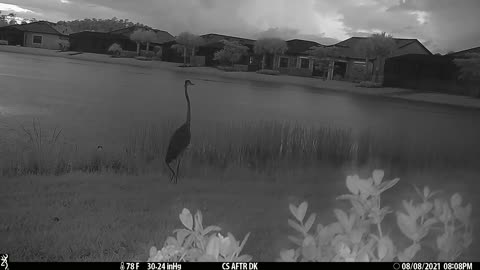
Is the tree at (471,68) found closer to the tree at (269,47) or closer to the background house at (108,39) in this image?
the tree at (269,47)

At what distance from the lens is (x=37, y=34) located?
113 inches

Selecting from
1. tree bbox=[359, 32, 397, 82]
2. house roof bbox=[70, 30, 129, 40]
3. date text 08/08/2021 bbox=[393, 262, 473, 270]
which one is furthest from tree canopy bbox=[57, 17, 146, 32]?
date text 08/08/2021 bbox=[393, 262, 473, 270]

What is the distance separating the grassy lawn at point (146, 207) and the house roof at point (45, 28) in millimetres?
960

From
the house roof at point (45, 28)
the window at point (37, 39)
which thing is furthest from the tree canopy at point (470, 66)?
the window at point (37, 39)

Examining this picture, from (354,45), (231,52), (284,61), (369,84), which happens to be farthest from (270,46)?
(369,84)

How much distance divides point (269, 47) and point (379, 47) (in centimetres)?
60

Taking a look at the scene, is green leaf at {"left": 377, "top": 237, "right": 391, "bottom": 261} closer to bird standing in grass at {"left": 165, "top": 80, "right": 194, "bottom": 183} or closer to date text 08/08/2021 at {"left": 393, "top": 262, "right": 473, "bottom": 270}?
date text 08/08/2021 at {"left": 393, "top": 262, "right": 473, "bottom": 270}

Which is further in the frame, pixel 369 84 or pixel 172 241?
pixel 369 84

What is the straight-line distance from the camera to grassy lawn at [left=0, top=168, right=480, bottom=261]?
2.26 meters

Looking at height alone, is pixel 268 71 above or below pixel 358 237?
above

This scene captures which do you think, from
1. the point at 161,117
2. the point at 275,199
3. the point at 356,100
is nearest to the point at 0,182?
the point at 161,117

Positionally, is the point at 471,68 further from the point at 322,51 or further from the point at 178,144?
the point at 178,144

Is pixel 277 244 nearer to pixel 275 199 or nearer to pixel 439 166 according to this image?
pixel 275 199

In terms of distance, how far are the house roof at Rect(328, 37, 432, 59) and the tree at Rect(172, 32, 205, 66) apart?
0.81 metres
